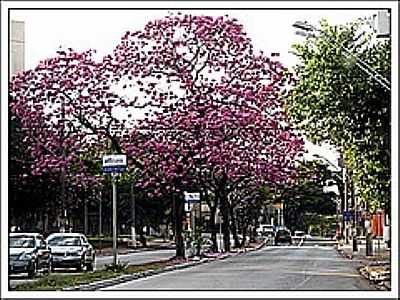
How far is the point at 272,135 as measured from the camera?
37.7 meters

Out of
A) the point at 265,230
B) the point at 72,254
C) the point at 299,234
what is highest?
the point at 72,254

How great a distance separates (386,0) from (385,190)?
993cm

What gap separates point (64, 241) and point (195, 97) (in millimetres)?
6397

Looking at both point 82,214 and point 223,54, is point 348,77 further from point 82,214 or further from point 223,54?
point 82,214

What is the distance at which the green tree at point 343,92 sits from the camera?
24.7 metres

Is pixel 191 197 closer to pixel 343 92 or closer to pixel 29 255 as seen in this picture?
pixel 29 255

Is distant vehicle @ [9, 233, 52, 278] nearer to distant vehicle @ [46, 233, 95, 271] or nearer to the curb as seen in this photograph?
distant vehicle @ [46, 233, 95, 271]

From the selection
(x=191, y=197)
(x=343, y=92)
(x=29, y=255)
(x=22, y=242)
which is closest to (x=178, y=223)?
(x=191, y=197)

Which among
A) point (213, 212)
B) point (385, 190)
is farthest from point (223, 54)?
point (213, 212)

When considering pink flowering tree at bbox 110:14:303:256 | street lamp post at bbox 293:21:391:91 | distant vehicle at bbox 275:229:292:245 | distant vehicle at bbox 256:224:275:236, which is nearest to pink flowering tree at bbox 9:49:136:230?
pink flowering tree at bbox 110:14:303:256

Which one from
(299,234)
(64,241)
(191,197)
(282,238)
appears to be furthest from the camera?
(299,234)

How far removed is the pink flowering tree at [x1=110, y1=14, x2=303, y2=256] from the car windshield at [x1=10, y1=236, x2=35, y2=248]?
6215 millimetres

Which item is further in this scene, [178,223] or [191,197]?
[178,223]

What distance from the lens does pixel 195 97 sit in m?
34.7
